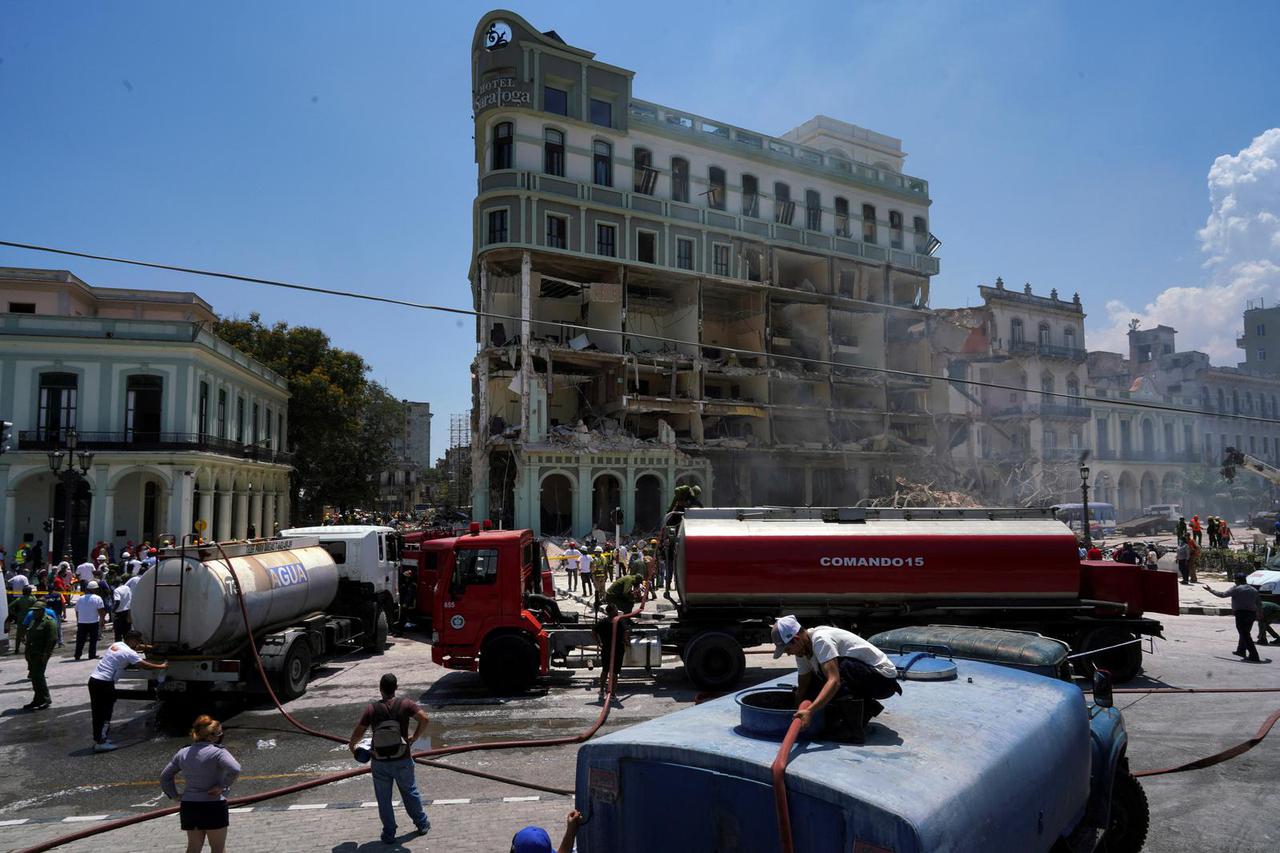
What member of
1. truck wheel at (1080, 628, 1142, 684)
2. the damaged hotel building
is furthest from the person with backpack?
the damaged hotel building

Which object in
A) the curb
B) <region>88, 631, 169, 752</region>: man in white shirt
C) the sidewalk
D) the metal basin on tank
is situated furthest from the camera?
<region>88, 631, 169, 752</region>: man in white shirt

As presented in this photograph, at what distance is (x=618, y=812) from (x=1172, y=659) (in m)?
15.7

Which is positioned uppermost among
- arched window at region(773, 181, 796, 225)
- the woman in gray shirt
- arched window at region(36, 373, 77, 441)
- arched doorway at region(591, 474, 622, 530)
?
arched window at region(773, 181, 796, 225)

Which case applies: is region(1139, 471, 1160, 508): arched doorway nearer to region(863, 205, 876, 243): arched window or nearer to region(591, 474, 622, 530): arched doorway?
region(863, 205, 876, 243): arched window

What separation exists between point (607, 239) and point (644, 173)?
4960 millimetres

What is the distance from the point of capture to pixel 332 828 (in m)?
7.53

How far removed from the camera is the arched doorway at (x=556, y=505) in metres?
44.5

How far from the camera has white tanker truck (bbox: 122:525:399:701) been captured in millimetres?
11492

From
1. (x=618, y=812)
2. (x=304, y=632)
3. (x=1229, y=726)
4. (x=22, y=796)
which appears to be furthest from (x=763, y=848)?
(x=304, y=632)

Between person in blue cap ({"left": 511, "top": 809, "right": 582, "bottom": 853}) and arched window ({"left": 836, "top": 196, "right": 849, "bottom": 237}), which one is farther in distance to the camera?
arched window ({"left": 836, "top": 196, "right": 849, "bottom": 237})

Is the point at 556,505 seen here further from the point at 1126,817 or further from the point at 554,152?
the point at 1126,817

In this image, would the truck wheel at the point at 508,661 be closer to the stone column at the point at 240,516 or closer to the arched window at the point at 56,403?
the arched window at the point at 56,403

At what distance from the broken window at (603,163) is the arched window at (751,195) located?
9511 millimetres

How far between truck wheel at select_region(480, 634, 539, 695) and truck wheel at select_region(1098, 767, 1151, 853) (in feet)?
27.6
